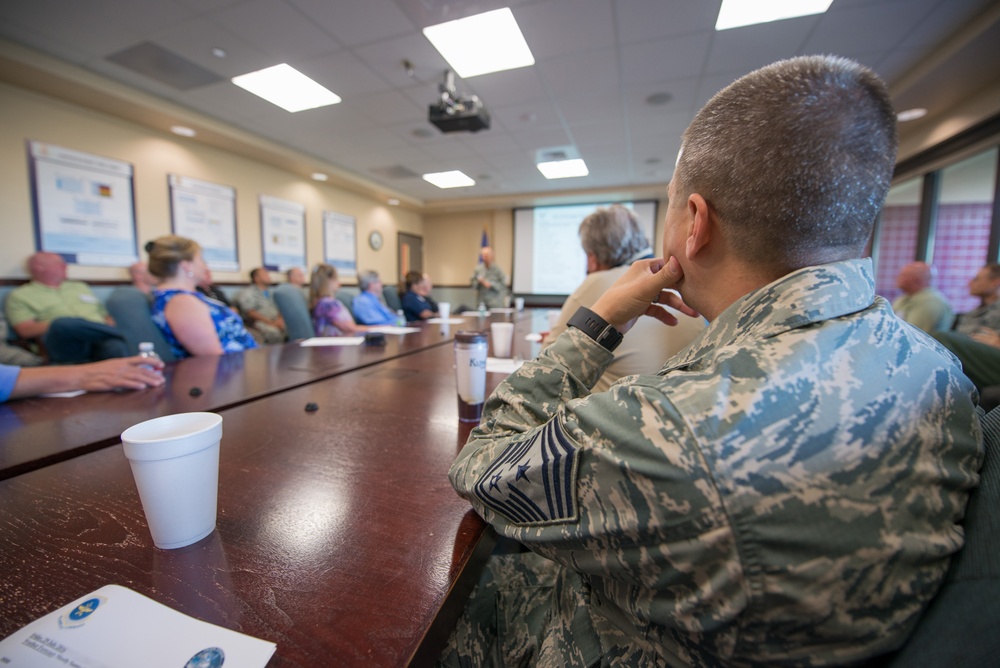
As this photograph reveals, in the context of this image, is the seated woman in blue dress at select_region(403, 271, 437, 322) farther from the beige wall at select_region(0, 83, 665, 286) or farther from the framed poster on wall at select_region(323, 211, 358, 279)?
the framed poster on wall at select_region(323, 211, 358, 279)

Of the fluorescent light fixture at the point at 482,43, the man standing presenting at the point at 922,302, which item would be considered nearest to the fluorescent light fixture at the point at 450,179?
the fluorescent light fixture at the point at 482,43

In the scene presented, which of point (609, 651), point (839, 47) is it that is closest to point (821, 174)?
point (609, 651)

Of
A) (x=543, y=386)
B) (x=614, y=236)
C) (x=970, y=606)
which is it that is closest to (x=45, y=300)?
(x=614, y=236)

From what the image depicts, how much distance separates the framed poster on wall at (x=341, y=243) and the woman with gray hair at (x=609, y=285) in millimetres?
5702

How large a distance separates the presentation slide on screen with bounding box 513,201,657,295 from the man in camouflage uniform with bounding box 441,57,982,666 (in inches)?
299

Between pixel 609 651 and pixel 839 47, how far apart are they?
165 inches

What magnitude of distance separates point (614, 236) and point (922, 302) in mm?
4139

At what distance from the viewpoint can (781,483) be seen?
1.09 ft

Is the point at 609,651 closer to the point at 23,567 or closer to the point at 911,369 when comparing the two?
the point at 911,369

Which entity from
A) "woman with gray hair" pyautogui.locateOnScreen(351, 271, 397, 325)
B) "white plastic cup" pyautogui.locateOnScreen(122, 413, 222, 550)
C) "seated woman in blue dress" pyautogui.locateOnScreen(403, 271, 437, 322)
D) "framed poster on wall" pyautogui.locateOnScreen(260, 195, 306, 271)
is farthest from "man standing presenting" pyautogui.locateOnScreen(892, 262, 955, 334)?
"framed poster on wall" pyautogui.locateOnScreen(260, 195, 306, 271)

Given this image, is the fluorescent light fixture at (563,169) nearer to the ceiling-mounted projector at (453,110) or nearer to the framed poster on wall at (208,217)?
the ceiling-mounted projector at (453,110)

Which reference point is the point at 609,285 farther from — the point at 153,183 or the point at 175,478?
the point at 153,183

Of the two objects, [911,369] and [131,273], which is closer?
[911,369]

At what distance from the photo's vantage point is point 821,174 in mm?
451
